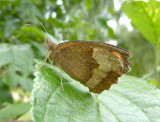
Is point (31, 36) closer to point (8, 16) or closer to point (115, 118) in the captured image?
point (8, 16)

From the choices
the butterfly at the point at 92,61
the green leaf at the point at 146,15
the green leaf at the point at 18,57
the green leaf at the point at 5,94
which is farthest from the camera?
the green leaf at the point at 5,94

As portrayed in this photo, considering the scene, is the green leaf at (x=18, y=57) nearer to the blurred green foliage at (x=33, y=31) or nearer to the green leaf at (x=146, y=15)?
the blurred green foliage at (x=33, y=31)

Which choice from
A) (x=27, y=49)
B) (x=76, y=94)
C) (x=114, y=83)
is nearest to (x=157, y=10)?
(x=114, y=83)

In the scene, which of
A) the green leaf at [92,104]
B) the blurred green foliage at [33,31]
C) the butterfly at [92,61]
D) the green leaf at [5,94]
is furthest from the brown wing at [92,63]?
the green leaf at [5,94]

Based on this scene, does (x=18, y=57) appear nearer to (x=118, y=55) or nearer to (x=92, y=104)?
(x=118, y=55)

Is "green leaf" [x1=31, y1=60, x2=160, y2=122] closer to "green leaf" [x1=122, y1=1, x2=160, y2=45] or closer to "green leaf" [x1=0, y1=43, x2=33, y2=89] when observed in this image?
"green leaf" [x1=122, y1=1, x2=160, y2=45]

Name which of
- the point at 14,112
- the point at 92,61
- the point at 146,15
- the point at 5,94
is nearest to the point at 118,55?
the point at 92,61
